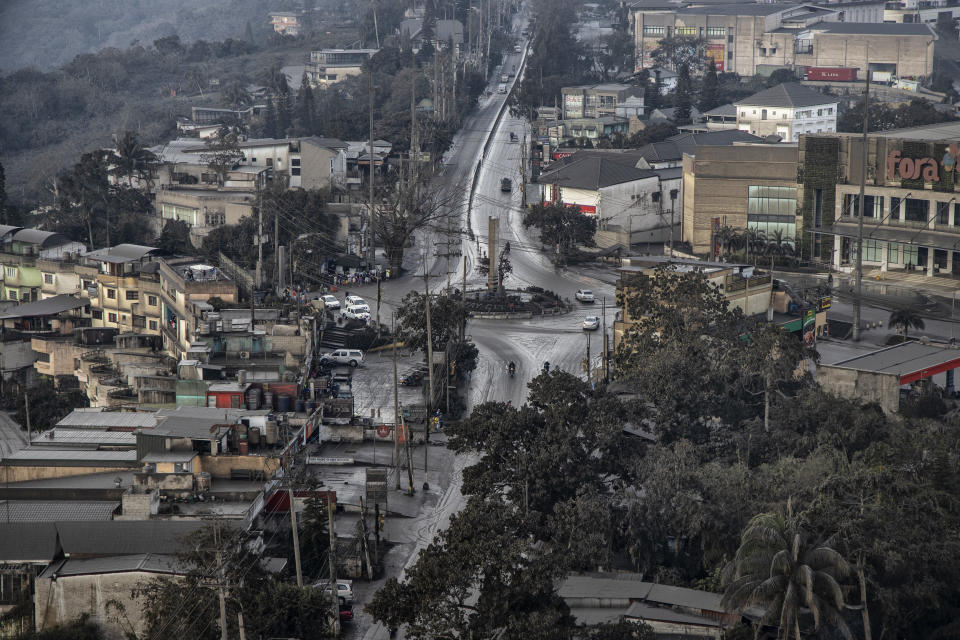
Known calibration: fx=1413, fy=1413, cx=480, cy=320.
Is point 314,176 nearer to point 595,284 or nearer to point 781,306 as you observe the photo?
point 595,284

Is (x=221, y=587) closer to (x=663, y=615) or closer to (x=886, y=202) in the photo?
(x=663, y=615)

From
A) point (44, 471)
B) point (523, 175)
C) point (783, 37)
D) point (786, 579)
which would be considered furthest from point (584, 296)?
point (783, 37)

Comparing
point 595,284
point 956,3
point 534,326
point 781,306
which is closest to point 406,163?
point 595,284

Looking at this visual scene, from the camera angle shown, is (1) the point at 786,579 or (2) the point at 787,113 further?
(2) the point at 787,113

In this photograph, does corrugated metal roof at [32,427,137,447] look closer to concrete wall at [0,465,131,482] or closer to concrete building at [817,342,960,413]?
concrete wall at [0,465,131,482]

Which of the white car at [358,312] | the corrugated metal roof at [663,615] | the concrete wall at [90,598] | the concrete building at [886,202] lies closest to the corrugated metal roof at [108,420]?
the concrete wall at [90,598]

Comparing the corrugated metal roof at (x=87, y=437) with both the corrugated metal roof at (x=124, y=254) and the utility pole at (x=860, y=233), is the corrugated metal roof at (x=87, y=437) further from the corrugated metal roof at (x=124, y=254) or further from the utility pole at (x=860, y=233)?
the utility pole at (x=860, y=233)
